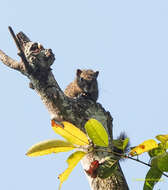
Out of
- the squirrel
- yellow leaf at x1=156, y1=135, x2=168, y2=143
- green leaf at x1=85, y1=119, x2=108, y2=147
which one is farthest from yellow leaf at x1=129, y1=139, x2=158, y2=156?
the squirrel

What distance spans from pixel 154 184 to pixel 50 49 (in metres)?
2.16

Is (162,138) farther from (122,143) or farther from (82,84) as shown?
(82,84)

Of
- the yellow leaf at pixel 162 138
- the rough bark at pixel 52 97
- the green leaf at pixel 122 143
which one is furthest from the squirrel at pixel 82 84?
the yellow leaf at pixel 162 138

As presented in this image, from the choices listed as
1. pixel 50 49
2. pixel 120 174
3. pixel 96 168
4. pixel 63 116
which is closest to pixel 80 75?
pixel 50 49

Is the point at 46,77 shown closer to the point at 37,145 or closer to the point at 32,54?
the point at 32,54

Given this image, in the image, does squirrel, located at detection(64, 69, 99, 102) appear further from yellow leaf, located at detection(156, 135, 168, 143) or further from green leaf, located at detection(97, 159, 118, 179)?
yellow leaf, located at detection(156, 135, 168, 143)

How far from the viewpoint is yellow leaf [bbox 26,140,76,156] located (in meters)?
1.20

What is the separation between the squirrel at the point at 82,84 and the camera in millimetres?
6871

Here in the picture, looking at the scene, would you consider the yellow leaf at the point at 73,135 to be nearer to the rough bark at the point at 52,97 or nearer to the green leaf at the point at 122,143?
the green leaf at the point at 122,143

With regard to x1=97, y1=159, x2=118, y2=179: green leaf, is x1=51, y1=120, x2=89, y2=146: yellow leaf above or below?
above

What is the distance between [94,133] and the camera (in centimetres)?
125

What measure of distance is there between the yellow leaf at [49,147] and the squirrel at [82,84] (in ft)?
17.9

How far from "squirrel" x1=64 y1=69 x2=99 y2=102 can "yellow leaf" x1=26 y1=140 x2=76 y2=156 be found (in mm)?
5451

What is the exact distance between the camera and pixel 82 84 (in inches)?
283
